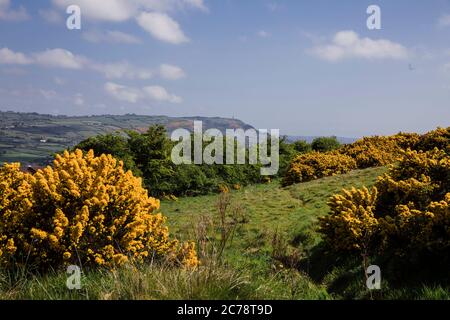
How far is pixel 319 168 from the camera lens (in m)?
28.7

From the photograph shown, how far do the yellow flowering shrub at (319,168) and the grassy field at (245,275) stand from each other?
953 centimetres

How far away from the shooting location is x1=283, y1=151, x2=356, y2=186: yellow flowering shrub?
28402mm

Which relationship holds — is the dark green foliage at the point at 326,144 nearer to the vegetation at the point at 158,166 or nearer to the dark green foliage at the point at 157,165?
the vegetation at the point at 158,166

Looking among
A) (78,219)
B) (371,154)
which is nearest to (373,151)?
(371,154)

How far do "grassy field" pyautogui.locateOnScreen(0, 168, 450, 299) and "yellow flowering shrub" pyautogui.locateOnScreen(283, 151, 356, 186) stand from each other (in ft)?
31.3

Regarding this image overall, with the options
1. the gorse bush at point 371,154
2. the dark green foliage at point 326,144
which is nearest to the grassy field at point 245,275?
the gorse bush at point 371,154

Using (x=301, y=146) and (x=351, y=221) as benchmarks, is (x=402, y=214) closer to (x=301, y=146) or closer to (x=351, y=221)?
(x=351, y=221)

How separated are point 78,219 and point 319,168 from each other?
22757 millimetres

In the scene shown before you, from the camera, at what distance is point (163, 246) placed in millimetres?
9328

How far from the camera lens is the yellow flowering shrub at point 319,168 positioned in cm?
2840

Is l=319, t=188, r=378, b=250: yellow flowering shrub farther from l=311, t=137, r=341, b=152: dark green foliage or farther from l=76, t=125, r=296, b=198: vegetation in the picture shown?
l=311, t=137, r=341, b=152: dark green foliage
